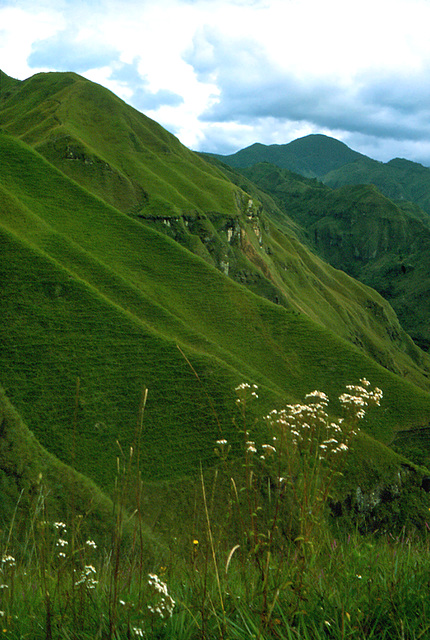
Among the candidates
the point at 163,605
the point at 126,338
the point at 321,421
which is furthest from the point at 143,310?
the point at 163,605

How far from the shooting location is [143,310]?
76.6 metres

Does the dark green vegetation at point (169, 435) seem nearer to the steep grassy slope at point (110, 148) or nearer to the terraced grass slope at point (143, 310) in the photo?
the terraced grass slope at point (143, 310)

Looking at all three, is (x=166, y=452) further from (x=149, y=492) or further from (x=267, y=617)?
(x=267, y=617)

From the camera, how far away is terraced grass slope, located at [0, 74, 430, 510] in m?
51.8

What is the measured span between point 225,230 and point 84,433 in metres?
99.5

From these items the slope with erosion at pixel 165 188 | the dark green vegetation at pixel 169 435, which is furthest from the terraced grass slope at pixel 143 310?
the slope with erosion at pixel 165 188

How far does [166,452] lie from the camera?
166ft

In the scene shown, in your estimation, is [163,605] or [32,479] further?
[32,479]

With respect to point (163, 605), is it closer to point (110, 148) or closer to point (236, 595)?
point (236, 595)

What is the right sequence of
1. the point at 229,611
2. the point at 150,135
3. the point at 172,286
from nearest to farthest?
the point at 229,611, the point at 172,286, the point at 150,135

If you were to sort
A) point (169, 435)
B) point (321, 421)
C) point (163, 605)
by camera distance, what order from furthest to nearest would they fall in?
point (169, 435), point (321, 421), point (163, 605)

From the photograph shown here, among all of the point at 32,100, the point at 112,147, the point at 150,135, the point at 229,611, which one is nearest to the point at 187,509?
the point at 229,611

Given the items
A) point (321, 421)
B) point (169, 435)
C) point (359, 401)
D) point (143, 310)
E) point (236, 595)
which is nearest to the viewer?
point (236, 595)

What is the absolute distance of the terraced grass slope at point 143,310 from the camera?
5175cm
